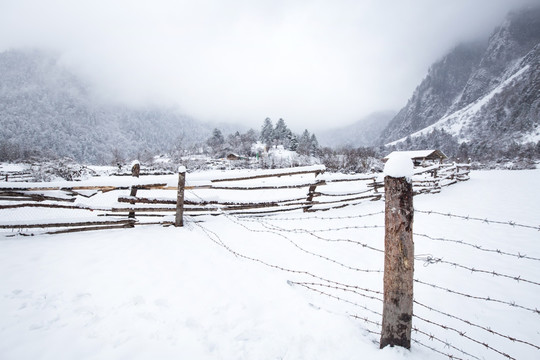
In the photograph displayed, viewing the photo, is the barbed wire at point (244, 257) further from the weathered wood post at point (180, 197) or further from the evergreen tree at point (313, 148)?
the evergreen tree at point (313, 148)

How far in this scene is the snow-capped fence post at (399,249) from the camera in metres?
1.80

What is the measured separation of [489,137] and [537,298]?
124 metres

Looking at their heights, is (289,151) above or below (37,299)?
above

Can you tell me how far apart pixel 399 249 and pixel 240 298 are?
6.08 feet

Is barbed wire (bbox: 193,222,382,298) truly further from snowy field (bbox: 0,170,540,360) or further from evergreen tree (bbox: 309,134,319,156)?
evergreen tree (bbox: 309,134,319,156)

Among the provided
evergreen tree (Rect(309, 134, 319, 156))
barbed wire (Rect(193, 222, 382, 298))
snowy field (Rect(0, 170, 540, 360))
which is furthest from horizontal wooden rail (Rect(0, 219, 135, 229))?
evergreen tree (Rect(309, 134, 319, 156))

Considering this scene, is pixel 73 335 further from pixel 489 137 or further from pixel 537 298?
pixel 489 137

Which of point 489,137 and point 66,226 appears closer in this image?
point 66,226

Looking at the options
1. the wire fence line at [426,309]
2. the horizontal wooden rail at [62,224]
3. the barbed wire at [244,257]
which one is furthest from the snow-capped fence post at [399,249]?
the horizontal wooden rail at [62,224]

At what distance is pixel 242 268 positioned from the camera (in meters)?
3.52

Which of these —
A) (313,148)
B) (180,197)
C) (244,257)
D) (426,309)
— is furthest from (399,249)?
(313,148)

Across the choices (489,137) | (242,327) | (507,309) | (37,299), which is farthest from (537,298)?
(489,137)

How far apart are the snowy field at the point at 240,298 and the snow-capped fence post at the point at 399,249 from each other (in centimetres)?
25

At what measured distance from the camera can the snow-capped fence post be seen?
1.80m
